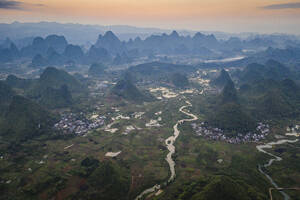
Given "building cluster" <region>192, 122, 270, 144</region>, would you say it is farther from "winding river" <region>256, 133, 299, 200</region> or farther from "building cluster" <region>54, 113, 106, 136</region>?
"building cluster" <region>54, 113, 106, 136</region>

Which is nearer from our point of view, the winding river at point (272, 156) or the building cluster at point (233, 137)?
the winding river at point (272, 156)

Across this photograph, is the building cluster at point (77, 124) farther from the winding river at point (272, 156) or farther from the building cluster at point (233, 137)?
the winding river at point (272, 156)

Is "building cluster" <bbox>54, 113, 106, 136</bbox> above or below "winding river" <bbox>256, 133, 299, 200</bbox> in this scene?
below

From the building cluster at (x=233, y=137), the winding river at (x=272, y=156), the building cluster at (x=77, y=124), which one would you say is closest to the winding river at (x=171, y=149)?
the building cluster at (x=233, y=137)

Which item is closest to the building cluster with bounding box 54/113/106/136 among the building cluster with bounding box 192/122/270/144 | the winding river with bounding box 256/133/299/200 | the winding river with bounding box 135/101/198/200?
the winding river with bounding box 135/101/198/200

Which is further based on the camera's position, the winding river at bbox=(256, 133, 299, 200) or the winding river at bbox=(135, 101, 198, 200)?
the winding river at bbox=(135, 101, 198, 200)
